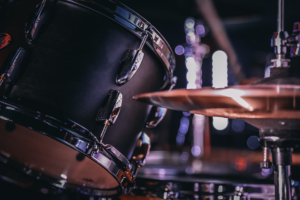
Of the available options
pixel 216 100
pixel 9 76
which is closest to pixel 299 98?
pixel 216 100

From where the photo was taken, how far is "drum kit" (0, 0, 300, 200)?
2.11ft

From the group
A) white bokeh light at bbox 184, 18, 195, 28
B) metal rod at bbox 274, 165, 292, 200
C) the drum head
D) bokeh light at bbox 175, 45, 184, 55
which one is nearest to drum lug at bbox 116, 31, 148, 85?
the drum head

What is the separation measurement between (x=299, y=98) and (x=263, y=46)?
5.61 m

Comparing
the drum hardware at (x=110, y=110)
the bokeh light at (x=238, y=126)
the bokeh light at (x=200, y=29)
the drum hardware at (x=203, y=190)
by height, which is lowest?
the drum hardware at (x=203, y=190)

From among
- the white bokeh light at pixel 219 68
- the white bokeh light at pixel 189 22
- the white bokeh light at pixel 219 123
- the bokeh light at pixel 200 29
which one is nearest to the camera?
the bokeh light at pixel 200 29

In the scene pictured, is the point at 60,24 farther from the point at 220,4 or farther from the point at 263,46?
the point at 263,46

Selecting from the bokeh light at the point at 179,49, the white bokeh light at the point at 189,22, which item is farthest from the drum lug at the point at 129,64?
the bokeh light at the point at 179,49

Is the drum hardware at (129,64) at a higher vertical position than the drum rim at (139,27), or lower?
lower

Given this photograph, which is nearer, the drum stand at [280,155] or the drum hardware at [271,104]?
the drum hardware at [271,104]

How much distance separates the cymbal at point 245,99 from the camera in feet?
1.36

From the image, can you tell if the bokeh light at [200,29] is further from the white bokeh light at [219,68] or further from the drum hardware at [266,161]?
the drum hardware at [266,161]

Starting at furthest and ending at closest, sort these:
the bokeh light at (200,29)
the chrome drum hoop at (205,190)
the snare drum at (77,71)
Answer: the bokeh light at (200,29)
the chrome drum hoop at (205,190)
the snare drum at (77,71)

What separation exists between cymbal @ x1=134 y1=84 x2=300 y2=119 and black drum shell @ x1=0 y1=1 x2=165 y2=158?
9.2 inches

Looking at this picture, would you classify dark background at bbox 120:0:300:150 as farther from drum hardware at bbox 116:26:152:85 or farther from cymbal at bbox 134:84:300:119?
cymbal at bbox 134:84:300:119
